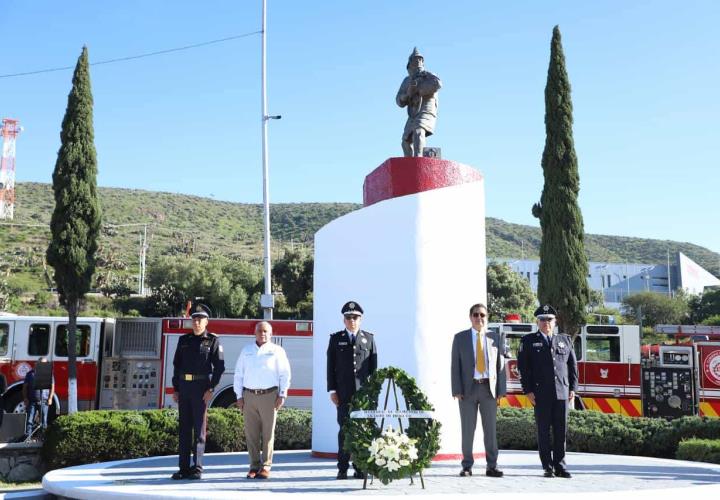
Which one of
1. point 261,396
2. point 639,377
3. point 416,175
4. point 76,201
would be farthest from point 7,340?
point 639,377

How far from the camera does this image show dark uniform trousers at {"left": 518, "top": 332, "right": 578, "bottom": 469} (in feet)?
25.2

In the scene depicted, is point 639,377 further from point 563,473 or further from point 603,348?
point 563,473

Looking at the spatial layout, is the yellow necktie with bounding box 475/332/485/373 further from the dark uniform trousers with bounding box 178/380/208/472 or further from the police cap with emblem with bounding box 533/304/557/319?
the dark uniform trousers with bounding box 178/380/208/472

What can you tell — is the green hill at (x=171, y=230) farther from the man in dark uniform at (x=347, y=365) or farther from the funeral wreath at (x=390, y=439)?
the funeral wreath at (x=390, y=439)

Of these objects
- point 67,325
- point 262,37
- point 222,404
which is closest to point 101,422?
point 222,404

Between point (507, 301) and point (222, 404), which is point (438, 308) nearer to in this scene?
point (222, 404)

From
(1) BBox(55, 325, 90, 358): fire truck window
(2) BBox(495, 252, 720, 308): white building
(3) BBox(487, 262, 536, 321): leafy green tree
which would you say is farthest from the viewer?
(2) BBox(495, 252, 720, 308): white building

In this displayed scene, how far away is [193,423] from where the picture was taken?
7789 mm

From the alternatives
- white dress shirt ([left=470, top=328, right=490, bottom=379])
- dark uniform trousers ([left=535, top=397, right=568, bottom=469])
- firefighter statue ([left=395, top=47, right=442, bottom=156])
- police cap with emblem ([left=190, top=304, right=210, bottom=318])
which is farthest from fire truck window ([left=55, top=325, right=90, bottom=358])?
dark uniform trousers ([left=535, top=397, right=568, bottom=469])

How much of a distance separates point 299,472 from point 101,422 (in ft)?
12.6

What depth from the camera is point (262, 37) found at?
21859 mm

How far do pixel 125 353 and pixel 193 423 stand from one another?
30.6ft

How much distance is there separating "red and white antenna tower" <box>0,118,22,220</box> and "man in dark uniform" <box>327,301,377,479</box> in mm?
63315

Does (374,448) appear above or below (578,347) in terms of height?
below
